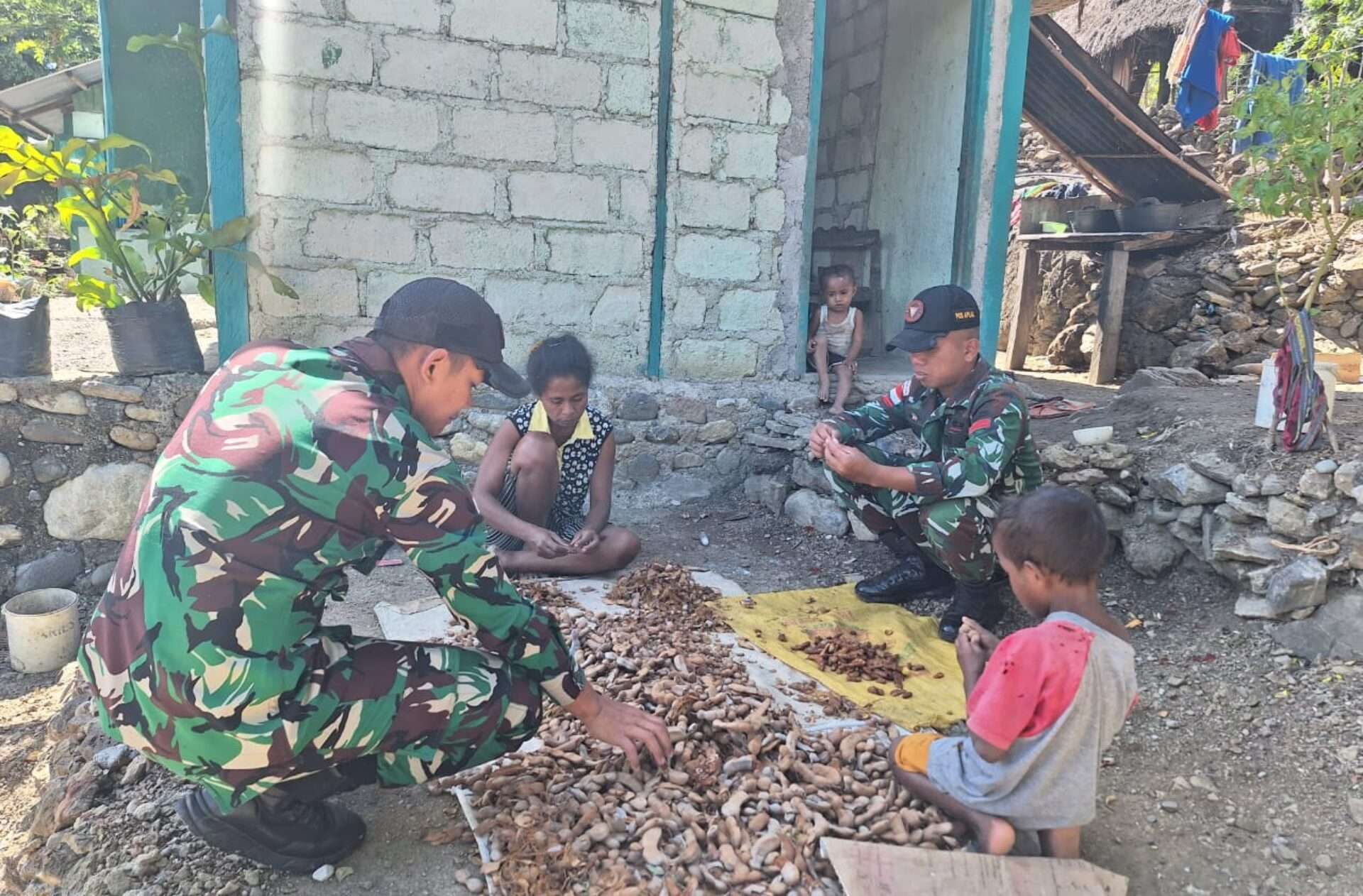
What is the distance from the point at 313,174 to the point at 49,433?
5.72 feet

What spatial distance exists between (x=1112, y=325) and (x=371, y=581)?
719cm

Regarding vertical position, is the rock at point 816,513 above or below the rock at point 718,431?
below

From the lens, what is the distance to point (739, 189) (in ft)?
16.6

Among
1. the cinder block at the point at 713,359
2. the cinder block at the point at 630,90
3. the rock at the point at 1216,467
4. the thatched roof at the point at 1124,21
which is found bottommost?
the rock at the point at 1216,467

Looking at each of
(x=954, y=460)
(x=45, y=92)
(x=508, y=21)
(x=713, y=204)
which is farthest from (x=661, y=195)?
(x=45, y=92)

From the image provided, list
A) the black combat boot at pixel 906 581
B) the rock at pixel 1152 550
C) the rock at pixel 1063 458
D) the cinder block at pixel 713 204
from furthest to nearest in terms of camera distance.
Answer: the cinder block at pixel 713 204 < the rock at pixel 1063 458 < the black combat boot at pixel 906 581 < the rock at pixel 1152 550

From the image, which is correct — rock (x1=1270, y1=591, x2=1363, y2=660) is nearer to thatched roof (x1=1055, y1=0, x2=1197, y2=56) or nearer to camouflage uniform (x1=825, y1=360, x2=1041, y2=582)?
camouflage uniform (x1=825, y1=360, x2=1041, y2=582)

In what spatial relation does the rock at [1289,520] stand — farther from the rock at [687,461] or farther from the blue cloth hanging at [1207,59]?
the blue cloth hanging at [1207,59]

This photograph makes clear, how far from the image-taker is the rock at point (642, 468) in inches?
203

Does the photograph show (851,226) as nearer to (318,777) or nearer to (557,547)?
(557,547)

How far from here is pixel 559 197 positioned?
4.78 m

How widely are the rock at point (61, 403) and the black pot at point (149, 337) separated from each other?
0.73 ft

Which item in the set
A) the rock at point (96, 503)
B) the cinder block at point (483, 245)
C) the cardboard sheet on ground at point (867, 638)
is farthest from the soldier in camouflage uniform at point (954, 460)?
the rock at point (96, 503)

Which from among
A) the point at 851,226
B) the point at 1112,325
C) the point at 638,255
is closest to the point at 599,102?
the point at 638,255
